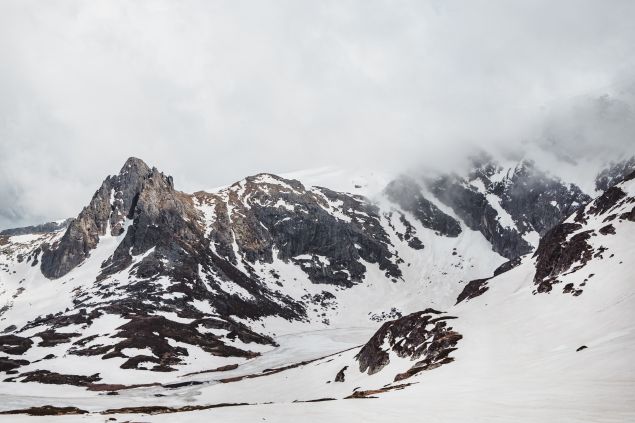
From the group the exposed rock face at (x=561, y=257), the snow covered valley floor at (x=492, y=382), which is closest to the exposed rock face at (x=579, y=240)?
the exposed rock face at (x=561, y=257)

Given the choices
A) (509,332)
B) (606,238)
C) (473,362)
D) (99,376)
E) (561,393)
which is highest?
(606,238)

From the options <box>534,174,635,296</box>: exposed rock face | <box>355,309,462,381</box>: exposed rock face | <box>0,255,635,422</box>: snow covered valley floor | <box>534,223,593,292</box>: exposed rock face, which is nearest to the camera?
<box>0,255,635,422</box>: snow covered valley floor

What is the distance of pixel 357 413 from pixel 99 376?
119 m

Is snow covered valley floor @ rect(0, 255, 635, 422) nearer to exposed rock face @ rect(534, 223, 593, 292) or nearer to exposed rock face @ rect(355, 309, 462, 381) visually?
exposed rock face @ rect(355, 309, 462, 381)

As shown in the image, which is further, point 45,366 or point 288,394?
point 45,366

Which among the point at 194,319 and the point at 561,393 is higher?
the point at 194,319

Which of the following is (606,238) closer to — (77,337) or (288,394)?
(288,394)

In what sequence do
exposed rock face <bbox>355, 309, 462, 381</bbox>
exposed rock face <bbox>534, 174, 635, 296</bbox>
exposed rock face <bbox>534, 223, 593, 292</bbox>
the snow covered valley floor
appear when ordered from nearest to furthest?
the snow covered valley floor → exposed rock face <bbox>355, 309, 462, 381</bbox> → exposed rock face <bbox>534, 174, 635, 296</bbox> → exposed rock face <bbox>534, 223, 593, 292</bbox>

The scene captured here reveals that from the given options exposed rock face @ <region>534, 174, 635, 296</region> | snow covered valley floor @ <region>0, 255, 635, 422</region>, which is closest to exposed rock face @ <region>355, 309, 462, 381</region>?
snow covered valley floor @ <region>0, 255, 635, 422</region>

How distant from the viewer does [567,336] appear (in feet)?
181

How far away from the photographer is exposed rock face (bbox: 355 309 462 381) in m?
62.2

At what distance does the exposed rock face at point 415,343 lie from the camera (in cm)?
6225

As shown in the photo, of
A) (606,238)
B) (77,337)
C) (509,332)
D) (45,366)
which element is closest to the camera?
(509,332)

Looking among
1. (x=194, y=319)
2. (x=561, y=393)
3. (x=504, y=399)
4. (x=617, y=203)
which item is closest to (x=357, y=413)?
(x=504, y=399)
